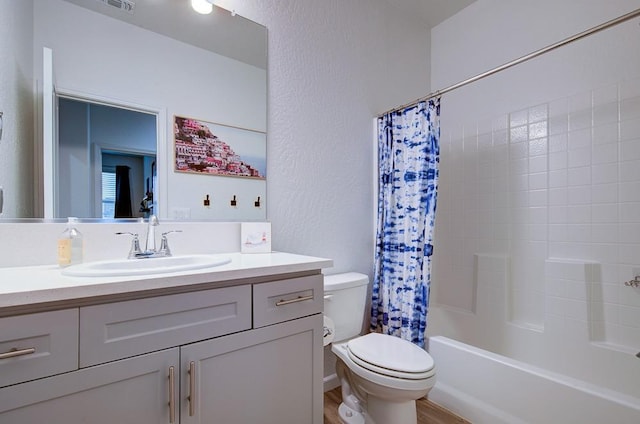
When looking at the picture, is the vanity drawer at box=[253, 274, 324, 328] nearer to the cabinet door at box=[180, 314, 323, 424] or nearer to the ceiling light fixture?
the cabinet door at box=[180, 314, 323, 424]

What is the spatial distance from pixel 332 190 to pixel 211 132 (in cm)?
79

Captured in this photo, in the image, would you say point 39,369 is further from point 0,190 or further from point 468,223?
point 468,223

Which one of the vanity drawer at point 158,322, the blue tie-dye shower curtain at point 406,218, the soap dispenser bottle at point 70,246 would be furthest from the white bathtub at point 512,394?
the soap dispenser bottle at point 70,246

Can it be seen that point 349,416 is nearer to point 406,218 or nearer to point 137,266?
point 406,218

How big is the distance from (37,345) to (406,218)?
5.48ft

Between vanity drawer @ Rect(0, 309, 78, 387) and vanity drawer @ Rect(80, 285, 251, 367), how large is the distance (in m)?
0.03

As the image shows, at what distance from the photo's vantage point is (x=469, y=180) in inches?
91.9

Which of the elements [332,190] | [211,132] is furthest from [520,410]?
[211,132]

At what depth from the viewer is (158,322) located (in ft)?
2.75

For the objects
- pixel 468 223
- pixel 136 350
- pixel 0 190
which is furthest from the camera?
pixel 468 223

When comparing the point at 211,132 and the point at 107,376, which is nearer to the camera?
the point at 107,376

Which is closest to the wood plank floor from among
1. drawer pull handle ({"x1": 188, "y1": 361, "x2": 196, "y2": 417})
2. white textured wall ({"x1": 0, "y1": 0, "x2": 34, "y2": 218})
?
drawer pull handle ({"x1": 188, "y1": 361, "x2": 196, "y2": 417})

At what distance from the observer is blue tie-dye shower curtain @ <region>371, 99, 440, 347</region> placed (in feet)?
5.75

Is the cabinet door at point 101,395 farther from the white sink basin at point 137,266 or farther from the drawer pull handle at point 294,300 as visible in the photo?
the drawer pull handle at point 294,300
